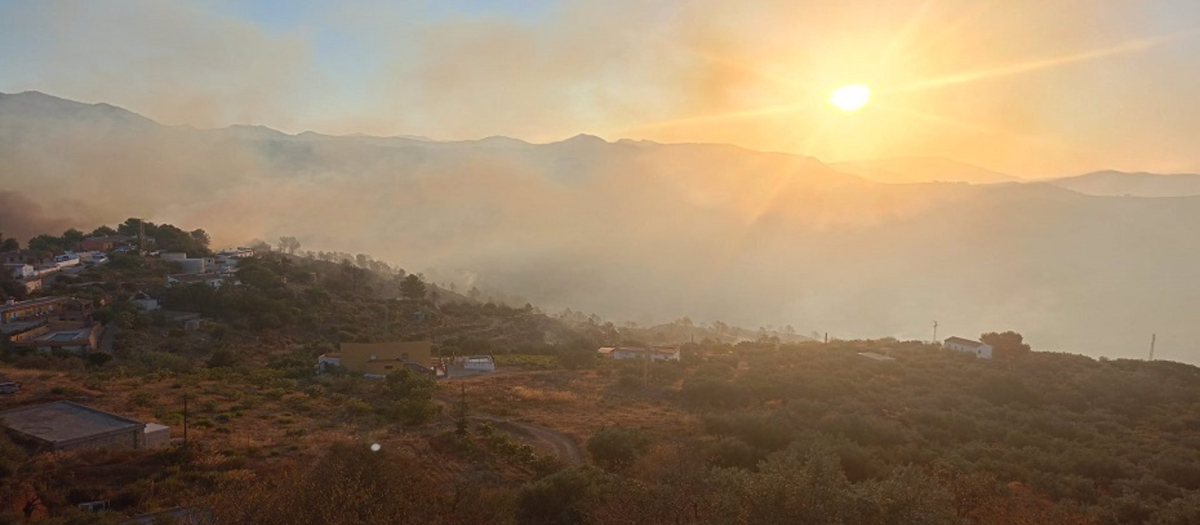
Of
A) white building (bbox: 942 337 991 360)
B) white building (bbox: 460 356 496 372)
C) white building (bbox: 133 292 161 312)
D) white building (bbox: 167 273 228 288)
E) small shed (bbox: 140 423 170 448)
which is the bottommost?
small shed (bbox: 140 423 170 448)

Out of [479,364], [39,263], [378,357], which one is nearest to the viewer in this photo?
[378,357]

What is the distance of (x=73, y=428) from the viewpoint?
12.4 m

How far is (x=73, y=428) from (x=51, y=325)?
19.2 metres

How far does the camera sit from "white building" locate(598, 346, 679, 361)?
29.6 meters

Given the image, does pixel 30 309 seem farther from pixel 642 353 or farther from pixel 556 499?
pixel 556 499

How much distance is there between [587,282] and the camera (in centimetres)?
10619

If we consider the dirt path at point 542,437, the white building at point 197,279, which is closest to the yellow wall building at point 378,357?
the dirt path at point 542,437

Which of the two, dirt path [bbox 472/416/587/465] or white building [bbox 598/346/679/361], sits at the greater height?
white building [bbox 598/346/679/361]

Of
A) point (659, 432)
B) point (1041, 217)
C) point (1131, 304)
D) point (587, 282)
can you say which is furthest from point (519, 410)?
point (1041, 217)

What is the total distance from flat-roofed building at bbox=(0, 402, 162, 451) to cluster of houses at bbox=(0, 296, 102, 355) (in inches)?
470

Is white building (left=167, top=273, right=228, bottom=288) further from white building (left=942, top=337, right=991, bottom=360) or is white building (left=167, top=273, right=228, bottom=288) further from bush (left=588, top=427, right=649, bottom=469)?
white building (left=942, top=337, right=991, bottom=360)

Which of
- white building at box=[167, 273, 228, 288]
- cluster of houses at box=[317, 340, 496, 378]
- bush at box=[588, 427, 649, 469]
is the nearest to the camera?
bush at box=[588, 427, 649, 469]

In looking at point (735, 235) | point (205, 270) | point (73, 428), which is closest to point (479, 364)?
point (73, 428)

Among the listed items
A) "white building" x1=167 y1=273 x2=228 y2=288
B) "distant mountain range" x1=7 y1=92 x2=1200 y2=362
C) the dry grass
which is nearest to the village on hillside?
the dry grass
